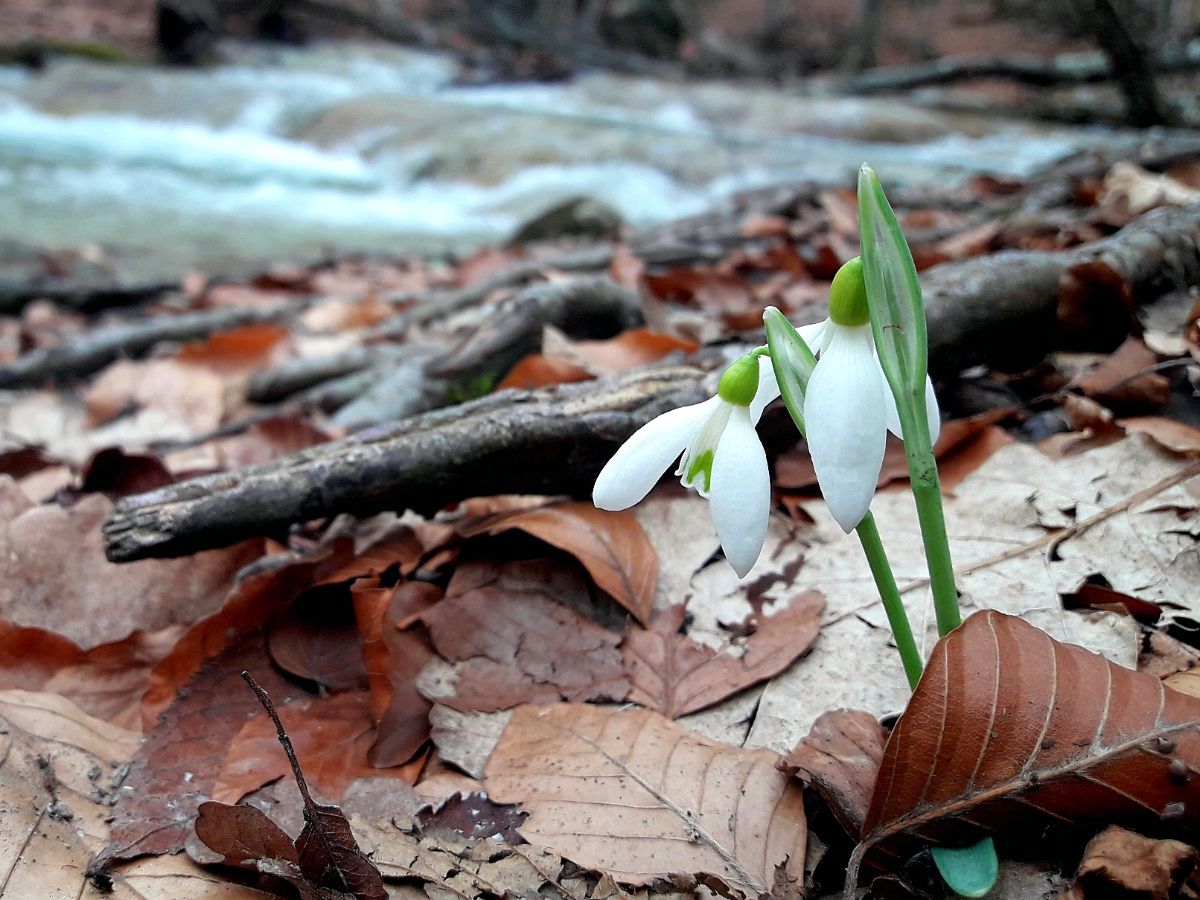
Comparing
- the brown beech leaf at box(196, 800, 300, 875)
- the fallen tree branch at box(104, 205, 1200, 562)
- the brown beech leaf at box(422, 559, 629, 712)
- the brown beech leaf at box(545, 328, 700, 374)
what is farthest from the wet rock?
the brown beech leaf at box(196, 800, 300, 875)

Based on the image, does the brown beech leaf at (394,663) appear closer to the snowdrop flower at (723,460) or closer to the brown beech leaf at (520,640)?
the brown beech leaf at (520,640)

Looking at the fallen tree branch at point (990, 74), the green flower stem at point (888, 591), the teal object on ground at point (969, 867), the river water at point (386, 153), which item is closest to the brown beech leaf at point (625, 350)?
the green flower stem at point (888, 591)

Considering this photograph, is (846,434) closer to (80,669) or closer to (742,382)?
(742,382)

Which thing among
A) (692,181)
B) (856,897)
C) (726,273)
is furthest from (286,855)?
(692,181)

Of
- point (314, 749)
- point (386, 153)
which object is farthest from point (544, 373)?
point (386, 153)

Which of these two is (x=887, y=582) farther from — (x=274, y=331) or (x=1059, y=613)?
(x=274, y=331)
